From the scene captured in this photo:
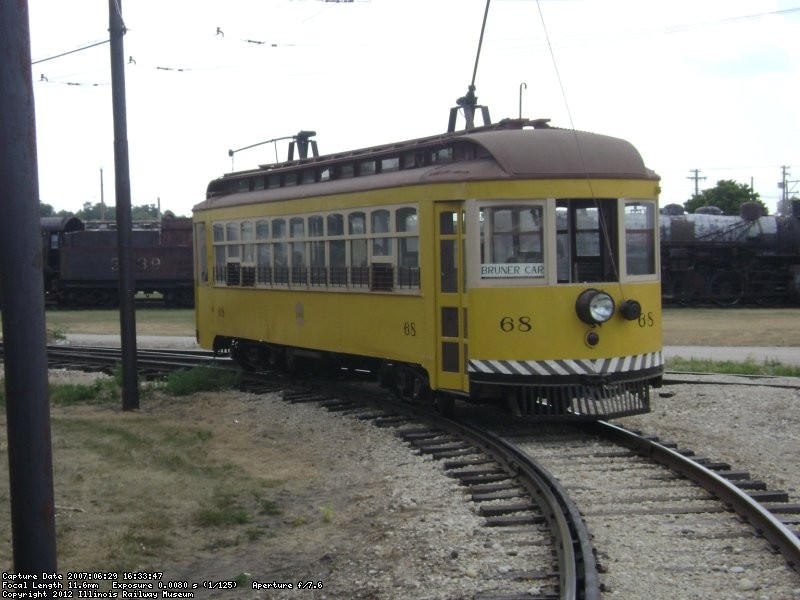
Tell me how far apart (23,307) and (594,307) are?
21.5 ft

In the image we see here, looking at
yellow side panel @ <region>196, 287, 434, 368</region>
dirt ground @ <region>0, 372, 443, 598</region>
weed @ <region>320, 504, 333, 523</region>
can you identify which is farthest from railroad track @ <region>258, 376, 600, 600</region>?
weed @ <region>320, 504, 333, 523</region>

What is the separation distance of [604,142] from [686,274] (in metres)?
27.5

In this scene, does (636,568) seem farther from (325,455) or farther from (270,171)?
(270,171)

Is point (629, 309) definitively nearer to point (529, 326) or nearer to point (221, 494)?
point (529, 326)

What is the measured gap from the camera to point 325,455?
10.2 metres

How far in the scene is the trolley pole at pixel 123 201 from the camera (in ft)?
42.4

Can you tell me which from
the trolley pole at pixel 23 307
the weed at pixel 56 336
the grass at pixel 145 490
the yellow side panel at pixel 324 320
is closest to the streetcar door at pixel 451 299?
the yellow side panel at pixel 324 320

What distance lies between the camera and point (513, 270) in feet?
33.6

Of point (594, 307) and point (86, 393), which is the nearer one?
point (594, 307)

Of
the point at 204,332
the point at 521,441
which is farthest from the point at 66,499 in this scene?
the point at 204,332

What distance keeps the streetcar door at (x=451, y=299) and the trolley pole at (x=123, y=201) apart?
4552mm

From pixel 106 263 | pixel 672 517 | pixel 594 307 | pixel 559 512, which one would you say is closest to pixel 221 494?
pixel 559 512

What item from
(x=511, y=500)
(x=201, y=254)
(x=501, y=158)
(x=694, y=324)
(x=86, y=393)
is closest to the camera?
(x=511, y=500)

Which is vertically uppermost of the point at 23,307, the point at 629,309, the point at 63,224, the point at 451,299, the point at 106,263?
the point at 63,224
